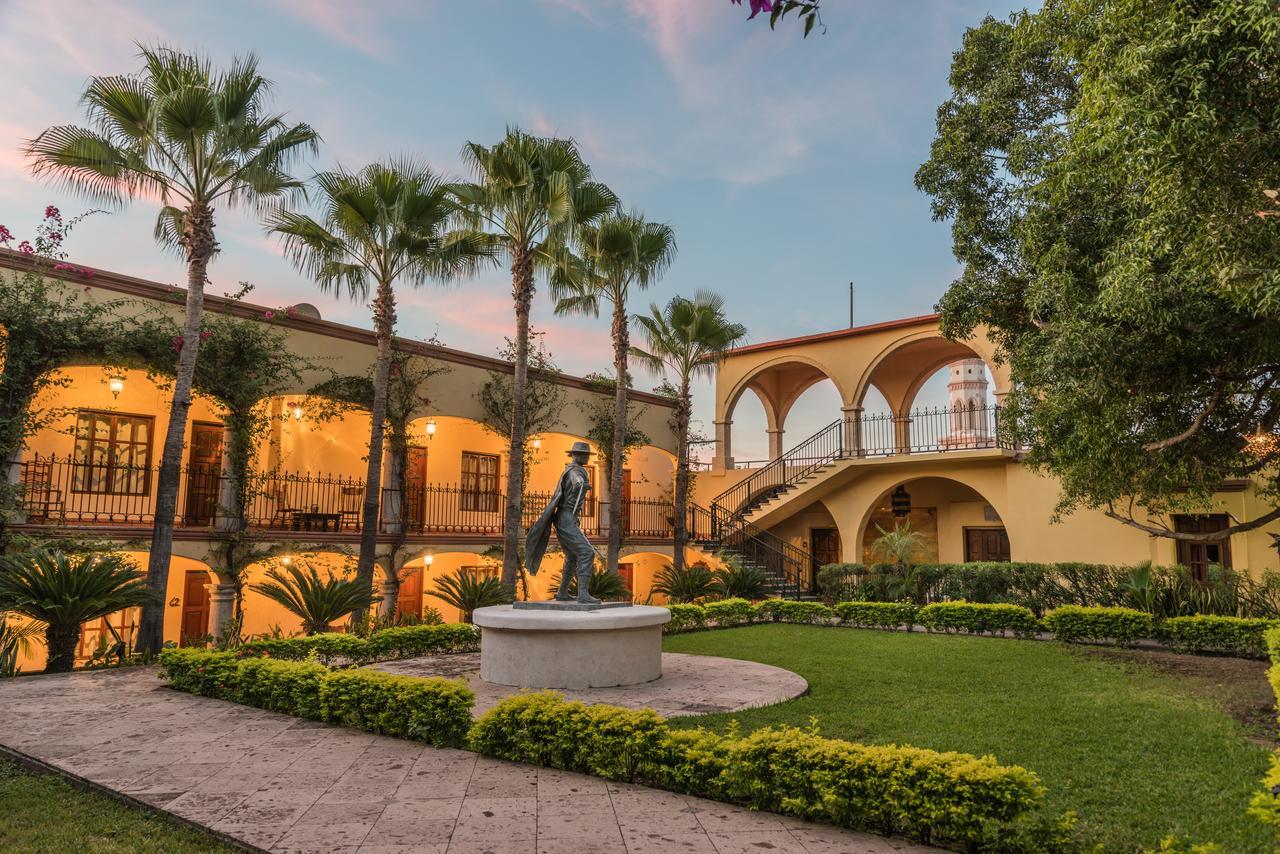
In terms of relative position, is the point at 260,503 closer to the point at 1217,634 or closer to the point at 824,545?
the point at 824,545

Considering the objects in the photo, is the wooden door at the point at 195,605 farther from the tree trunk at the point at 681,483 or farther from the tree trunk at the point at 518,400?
the tree trunk at the point at 681,483

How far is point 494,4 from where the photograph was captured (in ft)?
27.0

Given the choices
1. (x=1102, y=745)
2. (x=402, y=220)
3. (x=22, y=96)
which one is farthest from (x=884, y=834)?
(x=22, y=96)

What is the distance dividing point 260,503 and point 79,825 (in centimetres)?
1109

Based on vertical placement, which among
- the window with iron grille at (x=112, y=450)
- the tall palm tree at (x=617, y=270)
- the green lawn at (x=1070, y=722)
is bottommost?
the green lawn at (x=1070, y=722)

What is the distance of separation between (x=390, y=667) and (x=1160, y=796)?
7.84m

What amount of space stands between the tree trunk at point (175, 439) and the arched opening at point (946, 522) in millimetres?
15518

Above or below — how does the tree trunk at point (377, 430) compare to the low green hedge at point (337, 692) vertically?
above

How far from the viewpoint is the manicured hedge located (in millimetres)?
3842

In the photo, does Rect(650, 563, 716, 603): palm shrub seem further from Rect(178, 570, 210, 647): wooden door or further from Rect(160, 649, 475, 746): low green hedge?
Rect(160, 649, 475, 746): low green hedge

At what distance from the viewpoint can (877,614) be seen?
14.8 meters

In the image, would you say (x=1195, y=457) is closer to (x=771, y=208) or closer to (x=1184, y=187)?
(x=1184, y=187)

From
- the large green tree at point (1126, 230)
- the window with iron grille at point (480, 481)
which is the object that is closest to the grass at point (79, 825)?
the large green tree at point (1126, 230)

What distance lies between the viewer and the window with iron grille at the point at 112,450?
13.4 m
